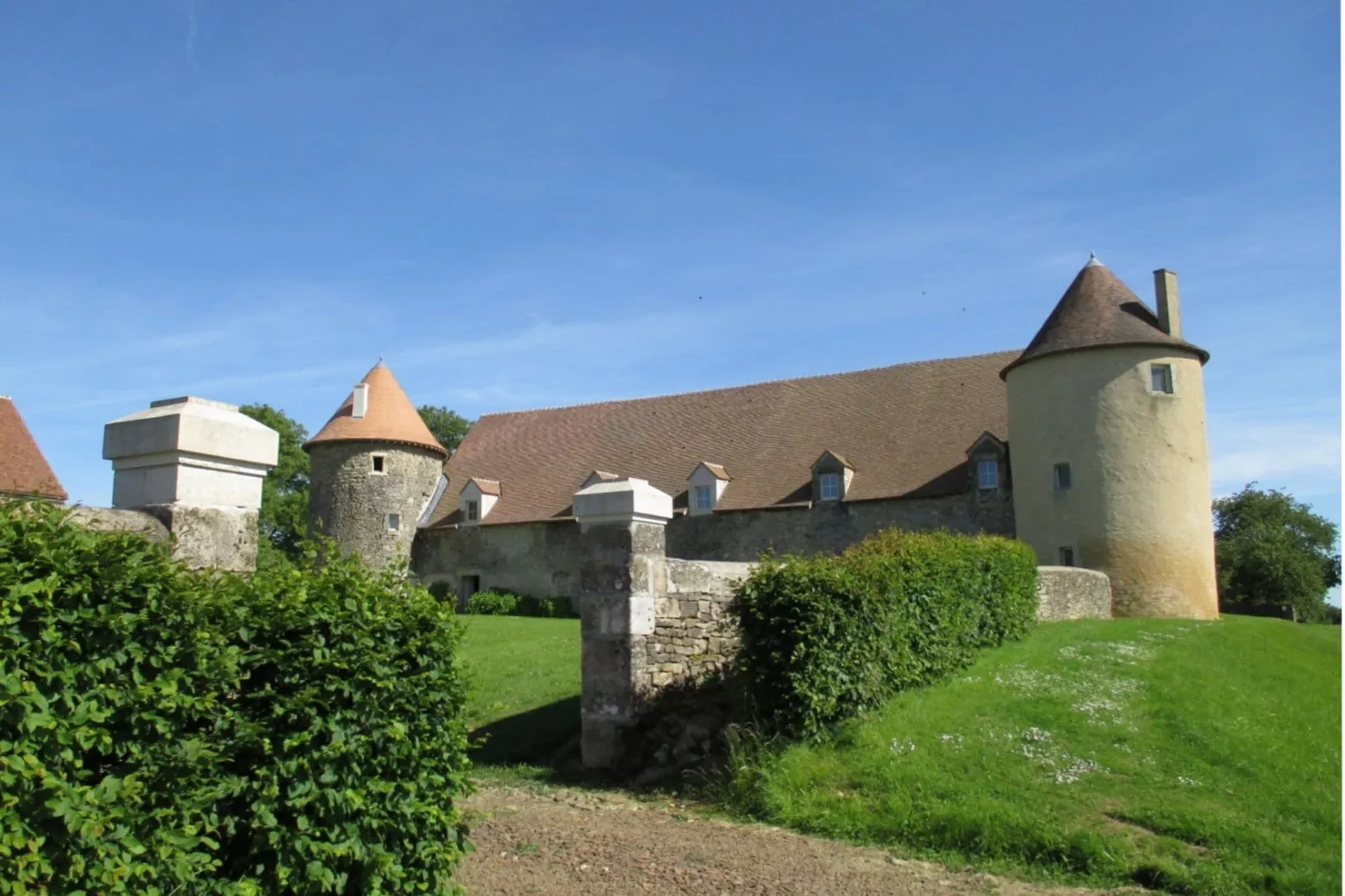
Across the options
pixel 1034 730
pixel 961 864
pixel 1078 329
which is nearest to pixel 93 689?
pixel 961 864

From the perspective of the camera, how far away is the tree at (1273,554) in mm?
51688

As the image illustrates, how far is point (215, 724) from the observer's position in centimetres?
464

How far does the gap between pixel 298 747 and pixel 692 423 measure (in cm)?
2831

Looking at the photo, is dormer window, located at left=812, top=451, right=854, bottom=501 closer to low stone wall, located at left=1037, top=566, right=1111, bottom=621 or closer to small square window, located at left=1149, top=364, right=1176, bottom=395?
low stone wall, located at left=1037, top=566, right=1111, bottom=621

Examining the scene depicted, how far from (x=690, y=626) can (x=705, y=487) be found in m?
18.2

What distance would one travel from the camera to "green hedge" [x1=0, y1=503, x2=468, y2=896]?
391 centimetres

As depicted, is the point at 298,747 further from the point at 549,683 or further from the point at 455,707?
the point at 549,683

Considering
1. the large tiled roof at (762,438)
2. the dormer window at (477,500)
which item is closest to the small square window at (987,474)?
the large tiled roof at (762,438)

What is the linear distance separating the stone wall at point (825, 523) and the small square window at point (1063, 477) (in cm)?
162

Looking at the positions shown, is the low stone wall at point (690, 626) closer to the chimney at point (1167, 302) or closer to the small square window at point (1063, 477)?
the small square window at point (1063, 477)

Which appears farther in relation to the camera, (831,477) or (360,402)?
(360,402)

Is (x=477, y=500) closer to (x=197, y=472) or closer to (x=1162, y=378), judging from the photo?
(x=1162, y=378)

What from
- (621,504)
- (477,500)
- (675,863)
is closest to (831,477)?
(477,500)

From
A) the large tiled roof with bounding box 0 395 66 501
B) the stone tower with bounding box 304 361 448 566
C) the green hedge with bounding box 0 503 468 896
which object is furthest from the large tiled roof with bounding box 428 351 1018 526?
the green hedge with bounding box 0 503 468 896
